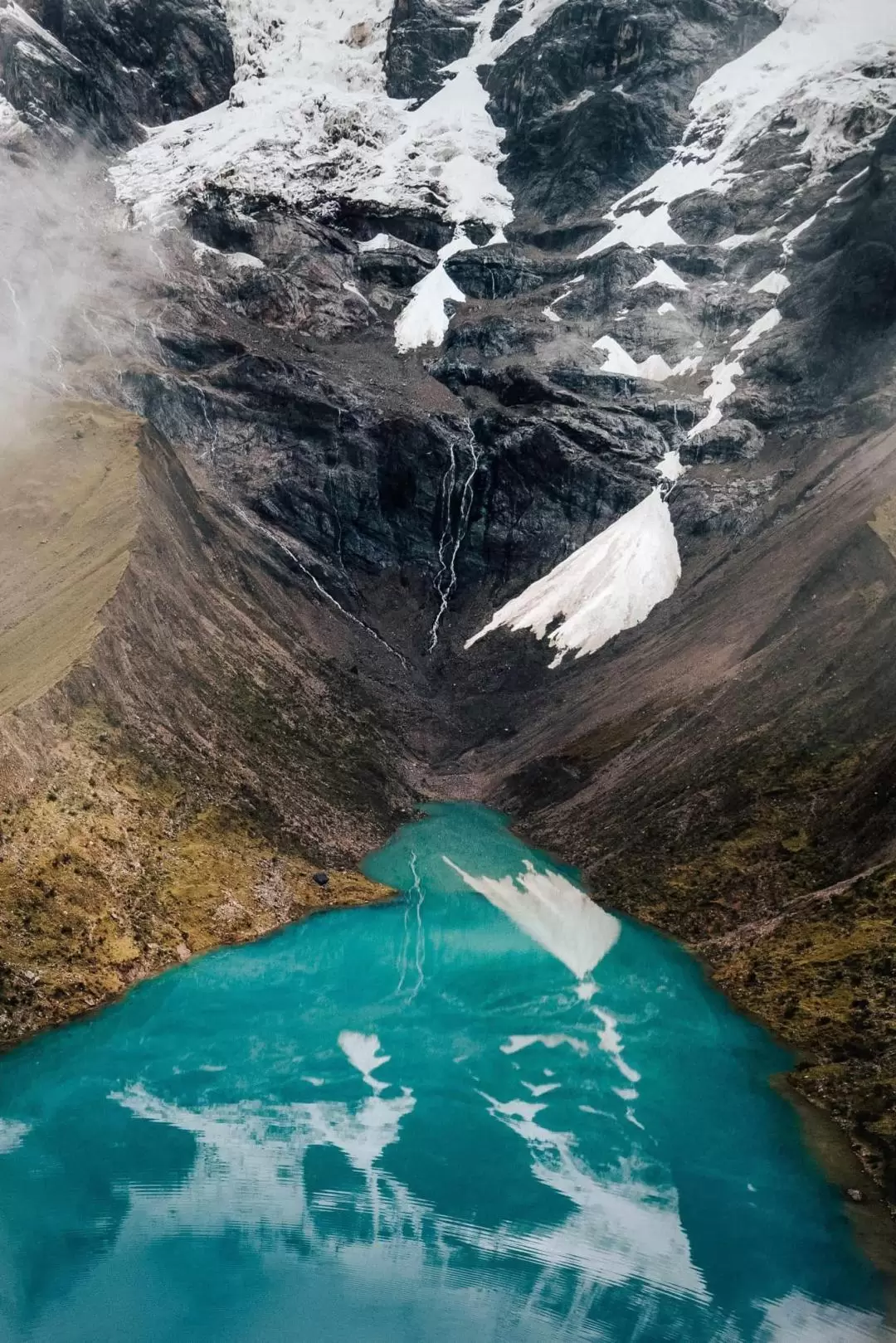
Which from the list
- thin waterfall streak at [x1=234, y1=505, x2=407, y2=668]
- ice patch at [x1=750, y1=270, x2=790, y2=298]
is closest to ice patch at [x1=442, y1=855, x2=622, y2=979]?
thin waterfall streak at [x1=234, y1=505, x2=407, y2=668]

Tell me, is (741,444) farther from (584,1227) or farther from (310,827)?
(584,1227)

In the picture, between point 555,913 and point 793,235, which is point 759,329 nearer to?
point 793,235

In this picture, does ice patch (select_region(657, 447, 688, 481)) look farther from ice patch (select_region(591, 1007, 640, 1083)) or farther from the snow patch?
ice patch (select_region(591, 1007, 640, 1083))

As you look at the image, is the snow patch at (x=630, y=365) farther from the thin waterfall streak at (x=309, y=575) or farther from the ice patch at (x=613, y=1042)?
the ice patch at (x=613, y=1042)

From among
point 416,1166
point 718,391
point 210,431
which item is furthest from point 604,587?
point 416,1166

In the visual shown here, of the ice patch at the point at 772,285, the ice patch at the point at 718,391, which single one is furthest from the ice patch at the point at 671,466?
the ice patch at the point at 772,285
